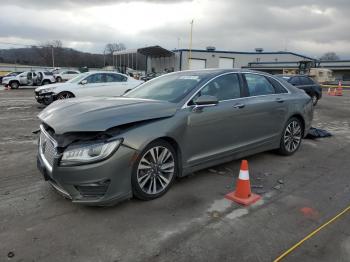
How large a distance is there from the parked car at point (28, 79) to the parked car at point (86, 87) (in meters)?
17.0

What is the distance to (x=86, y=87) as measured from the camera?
12.3 meters

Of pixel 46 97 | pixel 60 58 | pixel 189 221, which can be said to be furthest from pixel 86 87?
pixel 60 58

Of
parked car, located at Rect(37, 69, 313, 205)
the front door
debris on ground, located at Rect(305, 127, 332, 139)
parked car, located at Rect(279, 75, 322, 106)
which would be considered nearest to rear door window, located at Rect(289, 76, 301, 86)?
parked car, located at Rect(279, 75, 322, 106)

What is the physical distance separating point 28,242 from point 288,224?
2.66m

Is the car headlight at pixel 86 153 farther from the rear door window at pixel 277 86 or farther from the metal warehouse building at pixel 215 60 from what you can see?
the metal warehouse building at pixel 215 60

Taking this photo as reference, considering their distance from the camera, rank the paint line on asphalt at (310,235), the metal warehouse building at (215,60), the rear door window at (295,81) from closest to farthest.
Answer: the paint line on asphalt at (310,235), the rear door window at (295,81), the metal warehouse building at (215,60)

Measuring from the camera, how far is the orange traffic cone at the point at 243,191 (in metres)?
3.98

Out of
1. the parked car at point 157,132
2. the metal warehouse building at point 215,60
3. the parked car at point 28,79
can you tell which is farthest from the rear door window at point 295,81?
the metal warehouse building at point 215,60

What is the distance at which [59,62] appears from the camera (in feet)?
316

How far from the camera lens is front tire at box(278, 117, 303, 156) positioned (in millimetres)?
5879

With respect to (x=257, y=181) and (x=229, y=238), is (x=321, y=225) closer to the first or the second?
(x=229, y=238)

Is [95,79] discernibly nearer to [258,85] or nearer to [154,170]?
[258,85]

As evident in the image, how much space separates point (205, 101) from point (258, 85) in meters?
1.67

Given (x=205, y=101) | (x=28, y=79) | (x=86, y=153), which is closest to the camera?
(x=86, y=153)
